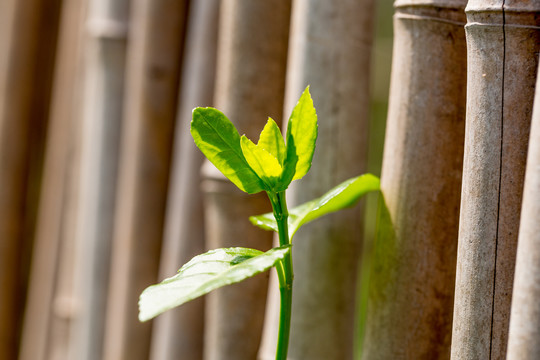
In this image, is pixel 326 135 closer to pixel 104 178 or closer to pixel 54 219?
pixel 104 178

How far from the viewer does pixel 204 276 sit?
0.94 feet

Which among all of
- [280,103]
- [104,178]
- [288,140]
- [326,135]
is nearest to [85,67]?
[104,178]

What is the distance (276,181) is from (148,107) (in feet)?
1.53

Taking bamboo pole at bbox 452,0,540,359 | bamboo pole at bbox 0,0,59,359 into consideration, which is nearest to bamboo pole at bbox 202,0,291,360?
bamboo pole at bbox 452,0,540,359

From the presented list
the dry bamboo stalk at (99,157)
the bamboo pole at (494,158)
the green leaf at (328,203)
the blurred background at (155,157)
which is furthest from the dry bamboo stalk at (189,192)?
the bamboo pole at (494,158)

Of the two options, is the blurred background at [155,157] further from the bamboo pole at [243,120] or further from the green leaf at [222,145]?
the green leaf at [222,145]

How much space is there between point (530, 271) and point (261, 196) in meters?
0.37

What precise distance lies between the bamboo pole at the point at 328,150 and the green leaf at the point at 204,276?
0.60 feet

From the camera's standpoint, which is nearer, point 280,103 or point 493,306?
point 493,306

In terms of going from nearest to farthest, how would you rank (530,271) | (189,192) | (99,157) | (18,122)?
(530,271)
(189,192)
(99,157)
(18,122)

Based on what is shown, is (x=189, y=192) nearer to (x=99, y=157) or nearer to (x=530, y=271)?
(x=99, y=157)

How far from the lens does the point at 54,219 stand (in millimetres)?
1080

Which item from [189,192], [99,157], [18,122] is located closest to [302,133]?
[189,192]

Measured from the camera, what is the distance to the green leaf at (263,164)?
1.08 ft
